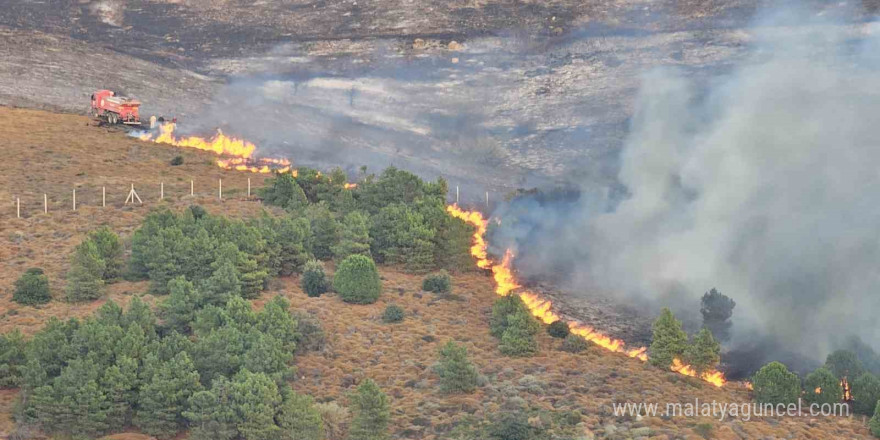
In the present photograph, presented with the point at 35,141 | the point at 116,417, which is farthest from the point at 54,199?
the point at 116,417

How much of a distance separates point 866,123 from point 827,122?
7.12 ft

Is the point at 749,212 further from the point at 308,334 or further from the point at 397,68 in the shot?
the point at 397,68

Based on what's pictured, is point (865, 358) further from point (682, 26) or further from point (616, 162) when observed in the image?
point (682, 26)

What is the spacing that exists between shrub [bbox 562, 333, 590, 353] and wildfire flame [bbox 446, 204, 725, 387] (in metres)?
1.30

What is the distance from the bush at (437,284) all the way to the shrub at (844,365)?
60.3 feet

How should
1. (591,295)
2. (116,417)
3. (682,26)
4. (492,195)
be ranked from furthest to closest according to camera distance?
(682,26), (492,195), (591,295), (116,417)

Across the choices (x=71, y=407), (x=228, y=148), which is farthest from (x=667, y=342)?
(x=228, y=148)

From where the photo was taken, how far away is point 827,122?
71.1m

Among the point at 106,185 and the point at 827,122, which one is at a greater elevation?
the point at 827,122

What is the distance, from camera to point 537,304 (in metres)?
59.5

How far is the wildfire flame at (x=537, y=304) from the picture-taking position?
168 ft

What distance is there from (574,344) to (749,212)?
1749 cm

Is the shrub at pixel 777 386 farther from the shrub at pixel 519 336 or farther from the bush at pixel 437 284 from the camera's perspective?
the bush at pixel 437 284

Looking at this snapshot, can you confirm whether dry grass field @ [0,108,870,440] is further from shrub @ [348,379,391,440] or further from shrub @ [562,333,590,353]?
shrub @ [348,379,391,440]
